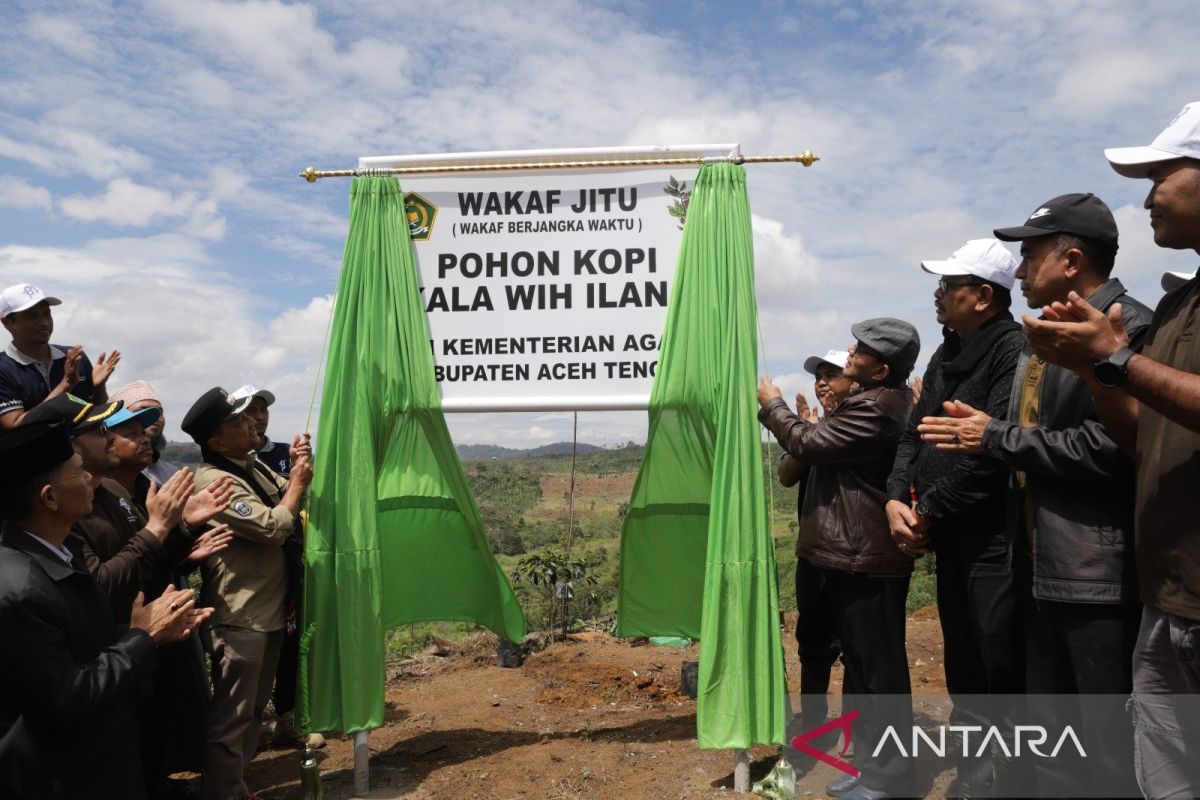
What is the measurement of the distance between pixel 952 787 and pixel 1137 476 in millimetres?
1672

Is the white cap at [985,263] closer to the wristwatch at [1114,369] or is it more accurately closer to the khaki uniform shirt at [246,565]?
the wristwatch at [1114,369]

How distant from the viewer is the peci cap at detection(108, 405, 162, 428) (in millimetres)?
2973

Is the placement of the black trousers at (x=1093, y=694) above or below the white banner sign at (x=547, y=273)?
below

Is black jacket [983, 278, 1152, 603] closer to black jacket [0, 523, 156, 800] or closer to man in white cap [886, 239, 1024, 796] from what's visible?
man in white cap [886, 239, 1024, 796]

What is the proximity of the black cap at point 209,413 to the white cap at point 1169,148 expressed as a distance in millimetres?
3008

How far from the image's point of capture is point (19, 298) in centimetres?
365

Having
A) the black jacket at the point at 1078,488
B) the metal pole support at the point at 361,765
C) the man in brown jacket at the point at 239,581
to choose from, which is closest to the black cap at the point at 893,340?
the black jacket at the point at 1078,488

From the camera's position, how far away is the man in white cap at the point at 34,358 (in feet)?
11.9

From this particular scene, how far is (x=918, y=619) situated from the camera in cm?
652

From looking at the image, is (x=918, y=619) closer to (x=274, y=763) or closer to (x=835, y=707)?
(x=835, y=707)

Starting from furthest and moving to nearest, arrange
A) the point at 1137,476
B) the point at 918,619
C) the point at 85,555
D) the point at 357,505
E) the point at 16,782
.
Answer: the point at 918,619, the point at 357,505, the point at 85,555, the point at 1137,476, the point at 16,782

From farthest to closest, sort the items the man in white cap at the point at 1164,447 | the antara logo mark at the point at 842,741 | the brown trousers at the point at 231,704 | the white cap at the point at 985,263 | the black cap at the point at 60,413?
1. the antara logo mark at the point at 842,741
2. the brown trousers at the point at 231,704
3. the white cap at the point at 985,263
4. the black cap at the point at 60,413
5. the man in white cap at the point at 1164,447

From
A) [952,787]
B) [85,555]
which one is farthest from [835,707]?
[85,555]

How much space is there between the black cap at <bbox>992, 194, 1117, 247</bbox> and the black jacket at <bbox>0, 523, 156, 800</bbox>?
2674 mm
